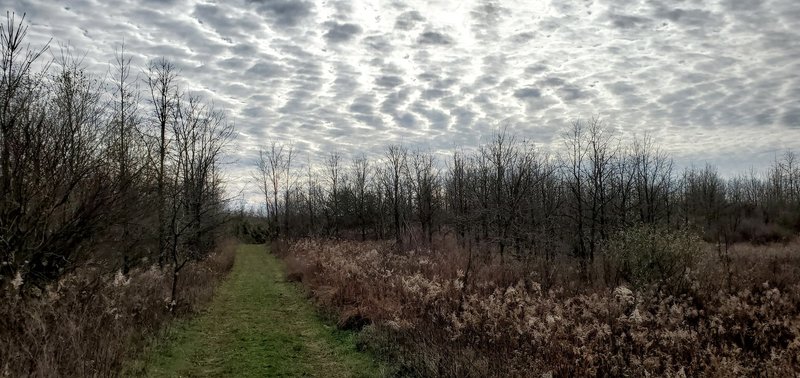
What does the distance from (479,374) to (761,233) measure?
41.8 metres

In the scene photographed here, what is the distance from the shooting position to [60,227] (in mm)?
8570

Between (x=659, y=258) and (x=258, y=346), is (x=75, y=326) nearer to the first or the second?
(x=258, y=346)

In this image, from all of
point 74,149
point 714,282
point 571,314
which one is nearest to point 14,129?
point 74,149

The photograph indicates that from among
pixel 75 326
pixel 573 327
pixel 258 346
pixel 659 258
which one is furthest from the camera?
pixel 659 258

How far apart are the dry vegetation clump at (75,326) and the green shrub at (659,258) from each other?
11.7 metres

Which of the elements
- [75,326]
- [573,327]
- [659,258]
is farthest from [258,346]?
[659,258]

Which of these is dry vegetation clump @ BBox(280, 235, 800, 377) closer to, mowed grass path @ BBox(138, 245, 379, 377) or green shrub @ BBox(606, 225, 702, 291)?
green shrub @ BBox(606, 225, 702, 291)

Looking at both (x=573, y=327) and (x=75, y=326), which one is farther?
(x=573, y=327)

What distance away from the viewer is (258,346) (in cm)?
987

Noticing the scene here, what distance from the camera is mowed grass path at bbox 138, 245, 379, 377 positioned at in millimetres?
8273

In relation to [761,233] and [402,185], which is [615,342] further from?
[761,233]

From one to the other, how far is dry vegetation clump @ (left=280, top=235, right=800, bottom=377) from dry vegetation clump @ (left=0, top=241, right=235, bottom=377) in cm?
437

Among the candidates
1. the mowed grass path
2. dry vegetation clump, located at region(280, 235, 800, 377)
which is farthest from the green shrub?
the mowed grass path

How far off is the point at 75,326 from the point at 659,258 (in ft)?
42.6
